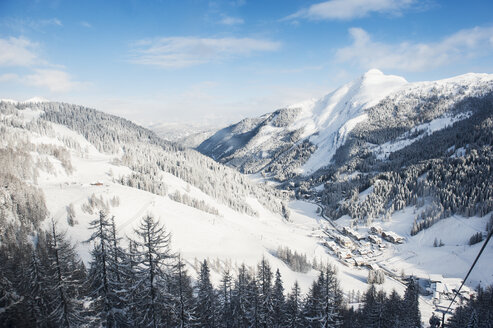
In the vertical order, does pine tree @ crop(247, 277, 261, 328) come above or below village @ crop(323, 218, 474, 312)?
above

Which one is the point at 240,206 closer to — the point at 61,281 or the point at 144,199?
the point at 144,199

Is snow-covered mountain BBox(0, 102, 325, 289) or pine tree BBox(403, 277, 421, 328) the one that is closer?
pine tree BBox(403, 277, 421, 328)

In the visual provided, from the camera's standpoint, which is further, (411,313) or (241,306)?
(411,313)

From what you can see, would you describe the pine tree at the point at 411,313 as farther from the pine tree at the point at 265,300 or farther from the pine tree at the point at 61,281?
the pine tree at the point at 61,281

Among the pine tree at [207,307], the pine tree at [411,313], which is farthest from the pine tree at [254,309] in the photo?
the pine tree at [411,313]

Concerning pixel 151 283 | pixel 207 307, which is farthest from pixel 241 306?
pixel 151 283

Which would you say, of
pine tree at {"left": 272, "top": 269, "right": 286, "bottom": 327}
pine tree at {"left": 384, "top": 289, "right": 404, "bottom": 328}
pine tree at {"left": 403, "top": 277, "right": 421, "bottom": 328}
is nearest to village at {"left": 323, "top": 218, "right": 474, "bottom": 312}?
pine tree at {"left": 403, "top": 277, "right": 421, "bottom": 328}

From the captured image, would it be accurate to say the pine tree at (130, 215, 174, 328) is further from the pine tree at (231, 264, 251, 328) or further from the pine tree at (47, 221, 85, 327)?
the pine tree at (231, 264, 251, 328)

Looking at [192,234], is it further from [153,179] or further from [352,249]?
[352,249]

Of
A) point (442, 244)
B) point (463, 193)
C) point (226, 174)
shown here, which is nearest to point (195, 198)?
point (226, 174)

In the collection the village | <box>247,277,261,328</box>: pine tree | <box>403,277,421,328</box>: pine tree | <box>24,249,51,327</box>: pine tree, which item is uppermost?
<box>24,249,51,327</box>: pine tree

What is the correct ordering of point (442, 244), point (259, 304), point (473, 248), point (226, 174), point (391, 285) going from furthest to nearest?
1. point (226, 174)
2. point (442, 244)
3. point (473, 248)
4. point (391, 285)
5. point (259, 304)
